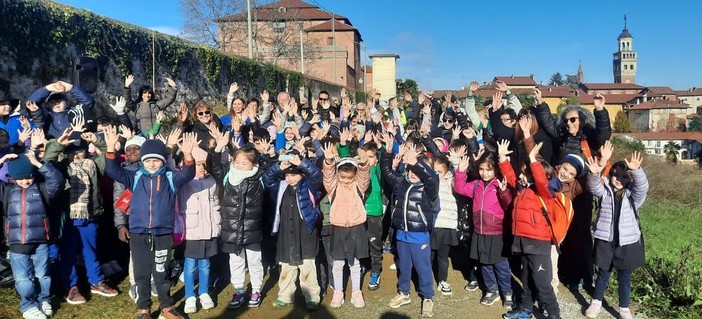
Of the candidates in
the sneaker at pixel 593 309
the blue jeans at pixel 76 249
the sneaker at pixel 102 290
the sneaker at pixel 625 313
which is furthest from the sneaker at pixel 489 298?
the blue jeans at pixel 76 249

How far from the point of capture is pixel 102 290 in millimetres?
4914

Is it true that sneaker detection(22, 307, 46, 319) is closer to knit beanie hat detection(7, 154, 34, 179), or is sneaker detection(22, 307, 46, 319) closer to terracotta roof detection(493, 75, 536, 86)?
knit beanie hat detection(7, 154, 34, 179)

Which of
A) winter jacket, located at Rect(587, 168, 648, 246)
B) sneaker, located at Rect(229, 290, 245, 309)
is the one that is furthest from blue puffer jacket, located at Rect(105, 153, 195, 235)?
winter jacket, located at Rect(587, 168, 648, 246)

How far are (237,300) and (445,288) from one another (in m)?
2.32

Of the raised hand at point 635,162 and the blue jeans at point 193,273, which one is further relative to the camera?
the blue jeans at point 193,273

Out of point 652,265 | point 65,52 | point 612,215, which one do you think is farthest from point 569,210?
point 65,52

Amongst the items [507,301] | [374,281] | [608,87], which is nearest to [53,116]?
[374,281]

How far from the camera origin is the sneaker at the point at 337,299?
488 centimetres

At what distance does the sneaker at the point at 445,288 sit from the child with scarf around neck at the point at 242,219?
2.07 metres

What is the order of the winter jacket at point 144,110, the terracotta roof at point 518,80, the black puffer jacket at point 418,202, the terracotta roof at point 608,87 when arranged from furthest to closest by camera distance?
the terracotta roof at point 608,87 → the terracotta roof at point 518,80 → the winter jacket at point 144,110 → the black puffer jacket at point 418,202

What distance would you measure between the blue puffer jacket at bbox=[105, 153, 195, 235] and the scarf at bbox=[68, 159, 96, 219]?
682 millimetres

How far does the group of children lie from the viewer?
13.9 ft

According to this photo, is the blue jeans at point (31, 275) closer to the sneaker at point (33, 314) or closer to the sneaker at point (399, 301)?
the sneaker at point (33, 314)

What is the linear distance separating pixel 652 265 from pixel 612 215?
5.67ft
